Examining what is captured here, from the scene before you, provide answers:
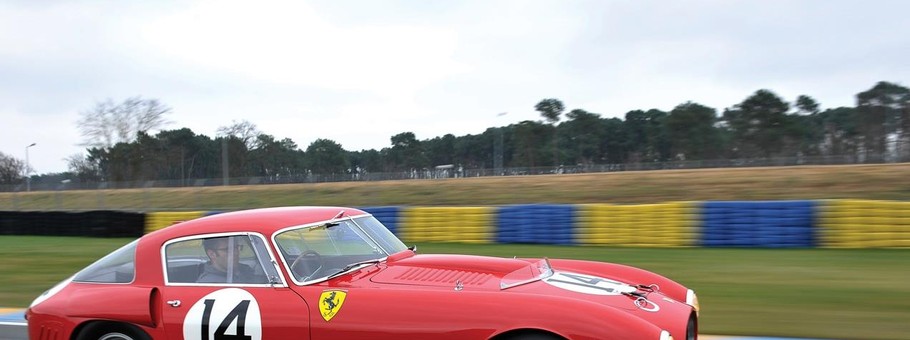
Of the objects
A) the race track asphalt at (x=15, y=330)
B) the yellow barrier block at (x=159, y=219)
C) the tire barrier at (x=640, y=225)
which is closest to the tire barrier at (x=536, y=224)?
the tire barrier at (x=640, y=225)

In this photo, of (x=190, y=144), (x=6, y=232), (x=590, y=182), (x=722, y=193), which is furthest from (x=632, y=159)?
(x=6, y=232)

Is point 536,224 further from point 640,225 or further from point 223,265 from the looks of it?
point 223,265

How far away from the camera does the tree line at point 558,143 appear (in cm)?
5078

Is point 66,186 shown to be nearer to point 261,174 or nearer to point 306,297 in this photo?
point 261,174

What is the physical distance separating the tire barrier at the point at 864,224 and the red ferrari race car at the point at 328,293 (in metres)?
7.56

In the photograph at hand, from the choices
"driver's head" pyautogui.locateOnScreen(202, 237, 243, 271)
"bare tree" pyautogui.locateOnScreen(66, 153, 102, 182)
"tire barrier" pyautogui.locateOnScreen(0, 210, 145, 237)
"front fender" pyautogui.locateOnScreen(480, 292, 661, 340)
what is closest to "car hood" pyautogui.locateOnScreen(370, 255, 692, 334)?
"front fender" pyautogui.locateOnScreen(480, 292, 661, 340)

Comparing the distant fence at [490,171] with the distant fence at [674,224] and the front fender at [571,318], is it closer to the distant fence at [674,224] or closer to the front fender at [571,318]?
the distant fence at [674,224]

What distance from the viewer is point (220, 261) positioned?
4336mm

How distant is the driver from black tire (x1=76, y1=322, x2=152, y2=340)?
0.47 metres

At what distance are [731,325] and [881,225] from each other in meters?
6.25

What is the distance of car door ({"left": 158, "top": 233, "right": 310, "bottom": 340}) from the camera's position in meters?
3.91

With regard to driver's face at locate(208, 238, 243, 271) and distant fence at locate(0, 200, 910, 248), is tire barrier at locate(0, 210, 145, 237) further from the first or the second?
driver's face at locate(208, 238, 243, 271)

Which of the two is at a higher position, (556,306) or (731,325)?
(556,306)

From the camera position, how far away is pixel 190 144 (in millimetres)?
80688
